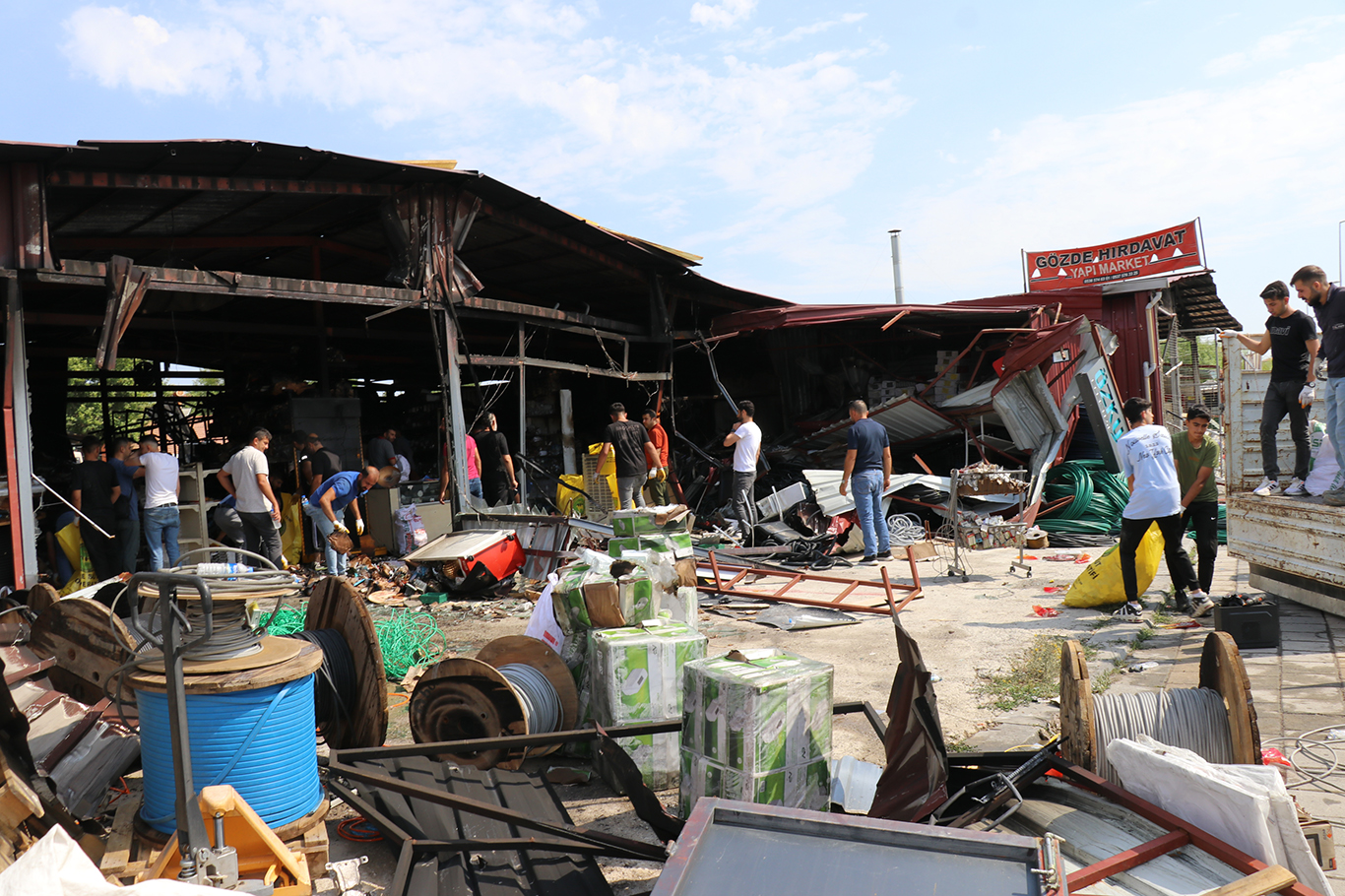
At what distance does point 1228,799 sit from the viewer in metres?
2.66

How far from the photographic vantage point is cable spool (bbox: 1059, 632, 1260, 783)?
3352mm

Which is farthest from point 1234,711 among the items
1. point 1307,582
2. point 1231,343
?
point 1231,343

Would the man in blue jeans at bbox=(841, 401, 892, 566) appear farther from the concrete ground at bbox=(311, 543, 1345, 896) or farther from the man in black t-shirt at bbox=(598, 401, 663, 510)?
the man in black t-shirt at bbox=(598, 401, 663, 510)

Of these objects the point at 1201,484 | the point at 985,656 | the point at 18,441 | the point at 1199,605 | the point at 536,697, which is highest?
the point at 18,441

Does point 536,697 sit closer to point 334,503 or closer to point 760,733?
point 760,733

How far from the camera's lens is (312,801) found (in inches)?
142

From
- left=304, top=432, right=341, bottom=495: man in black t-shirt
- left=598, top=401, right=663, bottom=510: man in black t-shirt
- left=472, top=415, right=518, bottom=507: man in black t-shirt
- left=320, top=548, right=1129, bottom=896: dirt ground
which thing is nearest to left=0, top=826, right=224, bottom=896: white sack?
left=320, top=548, right=1129, bottom=896: dirt ground

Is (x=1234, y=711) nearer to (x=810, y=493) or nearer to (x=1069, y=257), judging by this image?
(x=810, y=493)

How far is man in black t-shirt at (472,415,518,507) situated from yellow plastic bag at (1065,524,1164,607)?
7.71 meters

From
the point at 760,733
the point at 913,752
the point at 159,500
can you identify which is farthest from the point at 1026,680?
the point at 159,500

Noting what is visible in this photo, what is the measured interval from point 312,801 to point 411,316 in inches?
513

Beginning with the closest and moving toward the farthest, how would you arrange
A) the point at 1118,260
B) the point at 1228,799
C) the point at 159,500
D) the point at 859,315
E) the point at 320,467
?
the point at 1228,799 < the point at 159,500 < the point at 320,467 < the point at 859,315 < the point at 1118,260

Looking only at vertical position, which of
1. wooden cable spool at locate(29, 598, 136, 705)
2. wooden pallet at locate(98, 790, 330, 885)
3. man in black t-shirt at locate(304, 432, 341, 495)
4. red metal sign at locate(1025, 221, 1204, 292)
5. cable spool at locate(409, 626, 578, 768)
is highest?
red metal sign at locate(1025, 221, 1204, 292)

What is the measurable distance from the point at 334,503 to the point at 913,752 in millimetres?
7931
